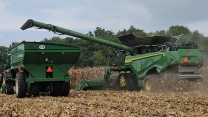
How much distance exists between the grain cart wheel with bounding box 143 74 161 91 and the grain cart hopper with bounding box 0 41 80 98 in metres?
3.49

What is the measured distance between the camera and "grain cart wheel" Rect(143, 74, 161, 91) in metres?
14.3

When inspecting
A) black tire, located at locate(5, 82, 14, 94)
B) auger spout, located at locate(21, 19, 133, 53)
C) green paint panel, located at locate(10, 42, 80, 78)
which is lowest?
black tire, located at locate(5, 82, 14, 94)

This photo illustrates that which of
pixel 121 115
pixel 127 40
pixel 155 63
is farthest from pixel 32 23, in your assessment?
pixel 121 115

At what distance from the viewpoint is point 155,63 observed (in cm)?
1481

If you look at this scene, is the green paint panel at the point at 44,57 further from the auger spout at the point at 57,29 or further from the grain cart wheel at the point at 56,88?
the auger spout at the point at 57,29

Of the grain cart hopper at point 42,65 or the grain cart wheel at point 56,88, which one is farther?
the grain cart wheel at point 56,88

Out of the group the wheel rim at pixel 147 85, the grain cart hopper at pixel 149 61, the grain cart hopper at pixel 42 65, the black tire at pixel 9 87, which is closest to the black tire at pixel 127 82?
the grain cart hopper at pixel 149 61

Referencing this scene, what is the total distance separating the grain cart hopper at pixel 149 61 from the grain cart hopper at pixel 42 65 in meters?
3.68

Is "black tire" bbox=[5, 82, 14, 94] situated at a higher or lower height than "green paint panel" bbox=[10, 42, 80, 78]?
lower

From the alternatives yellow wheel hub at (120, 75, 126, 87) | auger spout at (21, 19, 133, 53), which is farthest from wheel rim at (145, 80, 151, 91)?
auger spout at (21, 19, 133, 53)

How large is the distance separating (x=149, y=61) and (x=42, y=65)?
485 centimetres

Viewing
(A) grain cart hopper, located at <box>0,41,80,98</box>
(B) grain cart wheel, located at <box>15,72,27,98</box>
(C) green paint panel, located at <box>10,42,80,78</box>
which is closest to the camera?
(C) green paint panel, located at <box>10,42,80,78</box>

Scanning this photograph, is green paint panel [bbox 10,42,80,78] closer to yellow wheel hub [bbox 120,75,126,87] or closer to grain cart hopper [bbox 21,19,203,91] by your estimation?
grain cart hopper [bbox 21,19,203,91]

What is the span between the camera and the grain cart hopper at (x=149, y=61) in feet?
46.6
